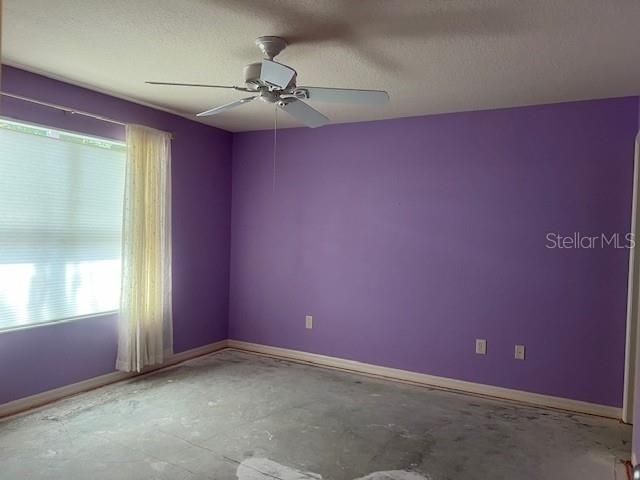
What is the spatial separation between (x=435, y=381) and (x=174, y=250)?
264 cm

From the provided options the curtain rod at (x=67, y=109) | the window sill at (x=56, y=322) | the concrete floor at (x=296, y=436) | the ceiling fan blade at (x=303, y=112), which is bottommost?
the concrete floor at (x=296, y=436)

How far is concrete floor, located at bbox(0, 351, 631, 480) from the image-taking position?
8.49ft

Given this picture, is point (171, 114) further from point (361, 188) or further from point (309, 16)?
point (309, 16)

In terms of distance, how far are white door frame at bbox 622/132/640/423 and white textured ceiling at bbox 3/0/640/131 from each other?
721mm

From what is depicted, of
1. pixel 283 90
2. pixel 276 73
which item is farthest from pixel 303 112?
pixel 276 73

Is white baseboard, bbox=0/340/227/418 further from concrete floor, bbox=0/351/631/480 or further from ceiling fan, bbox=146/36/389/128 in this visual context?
ceiling fan, bbox=146/36/389/128

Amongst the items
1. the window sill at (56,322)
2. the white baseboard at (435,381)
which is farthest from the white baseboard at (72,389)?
the white baseboard at (435,381)

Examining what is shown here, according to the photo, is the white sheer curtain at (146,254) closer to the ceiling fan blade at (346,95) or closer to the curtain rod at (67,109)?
the curtain rod at (67,109)

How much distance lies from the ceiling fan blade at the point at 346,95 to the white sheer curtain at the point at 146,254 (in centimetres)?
199

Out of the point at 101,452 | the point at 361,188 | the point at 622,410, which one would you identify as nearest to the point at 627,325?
the point at 622,410

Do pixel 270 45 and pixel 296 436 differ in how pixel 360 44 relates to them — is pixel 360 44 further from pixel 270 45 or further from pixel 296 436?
pixel 296 436

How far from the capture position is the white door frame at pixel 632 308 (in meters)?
3.26

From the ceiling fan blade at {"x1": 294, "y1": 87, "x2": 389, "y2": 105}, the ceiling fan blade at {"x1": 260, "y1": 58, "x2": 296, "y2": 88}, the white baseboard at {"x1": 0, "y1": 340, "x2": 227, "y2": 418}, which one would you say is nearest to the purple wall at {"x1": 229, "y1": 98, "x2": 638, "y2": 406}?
the white baseboard at {"x1": 0, "y1": 340, "x2": 227, "y2": 418}

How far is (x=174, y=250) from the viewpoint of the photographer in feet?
14.7
